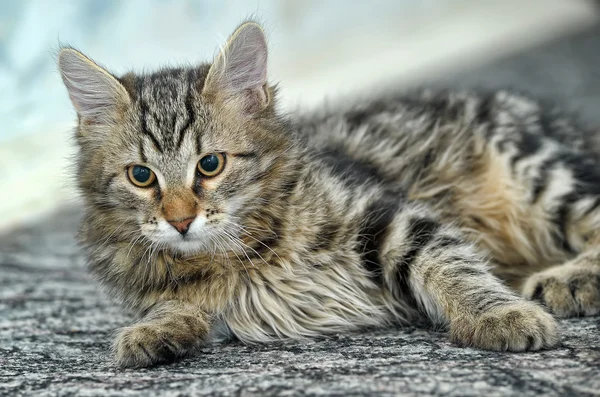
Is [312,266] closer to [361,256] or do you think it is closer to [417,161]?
[361,256]

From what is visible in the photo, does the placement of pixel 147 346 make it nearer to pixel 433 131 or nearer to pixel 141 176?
pixel 141 176

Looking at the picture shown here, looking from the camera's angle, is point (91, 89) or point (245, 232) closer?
point (245, 232)

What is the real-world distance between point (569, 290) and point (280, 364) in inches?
36.3

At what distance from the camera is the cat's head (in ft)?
6.45

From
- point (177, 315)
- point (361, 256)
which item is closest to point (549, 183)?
point (361, 256)

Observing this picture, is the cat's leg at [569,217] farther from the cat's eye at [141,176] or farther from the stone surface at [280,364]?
the cat's eye at [141,176]

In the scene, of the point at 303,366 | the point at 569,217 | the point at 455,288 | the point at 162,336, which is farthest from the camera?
the point at 569,217

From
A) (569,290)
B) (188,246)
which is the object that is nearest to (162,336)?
(188,246)

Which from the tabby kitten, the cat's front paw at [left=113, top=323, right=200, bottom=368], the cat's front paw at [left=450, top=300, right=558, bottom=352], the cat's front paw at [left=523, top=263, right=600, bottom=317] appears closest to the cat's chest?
the tabby kitten

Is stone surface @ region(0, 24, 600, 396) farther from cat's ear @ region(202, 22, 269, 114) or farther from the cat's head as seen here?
cat's ear @ region(202, 22, 269, 114)

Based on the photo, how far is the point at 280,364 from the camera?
175 cm

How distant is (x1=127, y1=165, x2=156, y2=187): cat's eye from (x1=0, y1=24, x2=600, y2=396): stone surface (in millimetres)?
469

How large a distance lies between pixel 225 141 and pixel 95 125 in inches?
17.1

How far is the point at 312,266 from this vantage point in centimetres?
212
